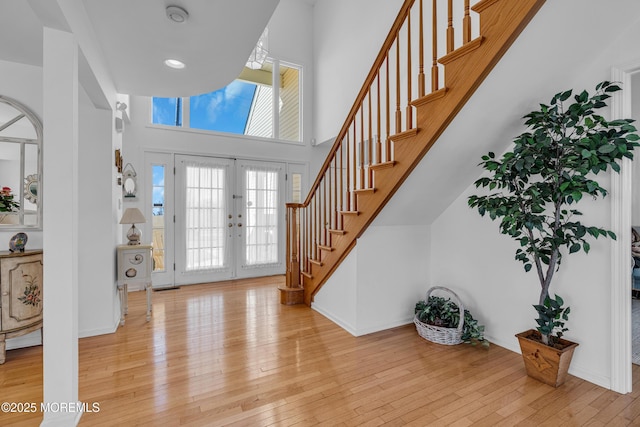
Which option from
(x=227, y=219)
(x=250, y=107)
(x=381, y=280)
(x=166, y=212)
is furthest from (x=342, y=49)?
(x=381, y=280)

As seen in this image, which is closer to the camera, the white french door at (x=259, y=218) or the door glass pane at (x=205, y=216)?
the door glass pane at (x=205, y=216)

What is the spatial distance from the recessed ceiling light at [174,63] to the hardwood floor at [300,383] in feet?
8.04

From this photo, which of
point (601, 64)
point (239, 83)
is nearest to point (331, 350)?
point (601, 64)

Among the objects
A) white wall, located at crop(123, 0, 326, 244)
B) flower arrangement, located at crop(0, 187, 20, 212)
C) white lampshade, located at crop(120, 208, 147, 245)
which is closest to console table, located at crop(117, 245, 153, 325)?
white lampshade, located at crop(120, 208, 147, 245)

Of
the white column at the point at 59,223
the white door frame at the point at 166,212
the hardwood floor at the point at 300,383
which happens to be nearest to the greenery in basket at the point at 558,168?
the hardwood floor at the point at 300,383

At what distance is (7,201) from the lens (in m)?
2.57

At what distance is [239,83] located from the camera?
5.45 metres

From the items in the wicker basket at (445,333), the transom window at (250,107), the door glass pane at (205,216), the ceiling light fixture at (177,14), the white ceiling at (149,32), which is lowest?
the wicker basket at (445,333)

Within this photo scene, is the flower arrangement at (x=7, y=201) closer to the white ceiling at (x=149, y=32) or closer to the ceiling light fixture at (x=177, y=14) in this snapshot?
the white ceiling at (x=149, y=32)

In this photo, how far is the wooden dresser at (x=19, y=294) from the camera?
235 centimetres

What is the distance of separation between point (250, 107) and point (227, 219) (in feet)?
6.84

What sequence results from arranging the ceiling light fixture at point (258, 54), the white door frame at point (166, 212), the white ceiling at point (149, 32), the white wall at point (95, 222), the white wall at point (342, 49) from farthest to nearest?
the white door frame at point (166, 212) < the white wall at point (342, 49) < the ceiling light fixture at point (258, 54) < the white wall at point (95, 222) < the white ceiling at point (149, 32)

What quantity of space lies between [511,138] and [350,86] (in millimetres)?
3041

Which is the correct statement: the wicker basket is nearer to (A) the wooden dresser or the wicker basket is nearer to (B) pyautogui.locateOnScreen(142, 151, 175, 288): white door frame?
(A) the wooden dresser
